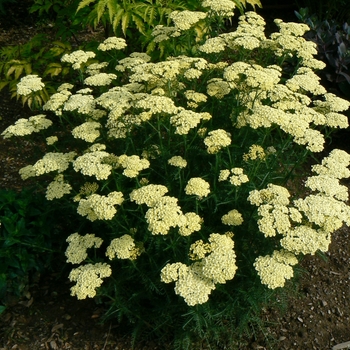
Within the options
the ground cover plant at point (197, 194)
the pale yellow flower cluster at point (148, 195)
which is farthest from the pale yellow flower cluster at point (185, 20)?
the pale yellow flower cluster at point (148, 195)

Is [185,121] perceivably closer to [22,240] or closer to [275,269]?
[275,269]

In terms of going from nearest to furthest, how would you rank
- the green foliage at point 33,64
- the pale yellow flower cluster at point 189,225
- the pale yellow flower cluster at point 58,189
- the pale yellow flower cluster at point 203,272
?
the pale yellow flower cluster at point 203,272 → the pale yellow flower cluster at point 189,225 → the pale yellow flower cluster at point 58,189 → the green foliage at point 33,64

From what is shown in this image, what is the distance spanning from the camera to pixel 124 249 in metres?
2.61

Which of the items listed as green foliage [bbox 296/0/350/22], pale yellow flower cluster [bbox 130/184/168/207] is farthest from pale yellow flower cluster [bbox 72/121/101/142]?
green foliage [bbox 296/0/350/22]

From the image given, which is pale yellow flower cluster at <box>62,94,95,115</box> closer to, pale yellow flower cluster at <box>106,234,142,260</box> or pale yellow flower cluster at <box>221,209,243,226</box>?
pale yellow flower cluster at <box>106,234,142,260</box>

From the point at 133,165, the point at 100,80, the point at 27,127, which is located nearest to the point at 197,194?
the point at 133,165

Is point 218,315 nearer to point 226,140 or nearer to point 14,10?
point 226,140

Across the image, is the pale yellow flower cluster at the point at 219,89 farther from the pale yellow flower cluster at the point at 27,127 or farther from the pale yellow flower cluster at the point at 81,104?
the pale yellow flower cluster at the point at 27,127

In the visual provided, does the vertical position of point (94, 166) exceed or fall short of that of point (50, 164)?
it exceeds it

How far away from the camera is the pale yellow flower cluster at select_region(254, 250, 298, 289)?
240cm

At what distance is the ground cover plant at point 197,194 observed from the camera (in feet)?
8.25

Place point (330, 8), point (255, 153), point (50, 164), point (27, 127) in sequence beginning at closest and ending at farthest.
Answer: point (255, 153) → point (50, 164) → point (27, 127) → point (330, 8)

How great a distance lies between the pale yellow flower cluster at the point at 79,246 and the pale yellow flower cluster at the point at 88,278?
0.07 metres

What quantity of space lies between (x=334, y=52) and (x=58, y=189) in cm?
335
